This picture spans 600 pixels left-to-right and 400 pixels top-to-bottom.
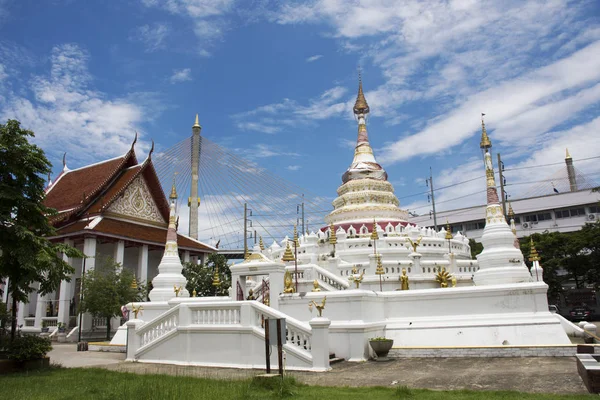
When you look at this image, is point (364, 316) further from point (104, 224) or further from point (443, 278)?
point (104, 224)

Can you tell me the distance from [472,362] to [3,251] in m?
11.9

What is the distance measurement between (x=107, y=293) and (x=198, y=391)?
20126 millimetres

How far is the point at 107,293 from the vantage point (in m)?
26.1

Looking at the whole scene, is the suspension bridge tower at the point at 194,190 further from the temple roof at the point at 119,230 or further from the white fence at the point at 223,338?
the white fence at the point at 223,338

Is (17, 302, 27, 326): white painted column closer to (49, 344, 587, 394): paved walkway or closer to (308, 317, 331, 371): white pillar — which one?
(49, 344, 587, 394): paved walkway

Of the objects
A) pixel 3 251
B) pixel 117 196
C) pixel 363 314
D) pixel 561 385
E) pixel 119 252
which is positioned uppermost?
pixel 117 196

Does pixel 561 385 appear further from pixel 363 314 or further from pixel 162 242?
pixel 162 242

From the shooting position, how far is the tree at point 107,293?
2573cm

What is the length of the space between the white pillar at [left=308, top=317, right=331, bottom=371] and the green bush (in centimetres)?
684

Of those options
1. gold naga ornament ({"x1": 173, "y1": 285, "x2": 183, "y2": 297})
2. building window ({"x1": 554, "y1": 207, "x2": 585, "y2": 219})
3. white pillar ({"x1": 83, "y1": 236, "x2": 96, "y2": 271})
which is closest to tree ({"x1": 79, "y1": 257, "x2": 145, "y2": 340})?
gold naga ornament ({"x1": 173, "y1": 285, "x2": 183, "y2": 297})

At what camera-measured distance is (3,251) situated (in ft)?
41.0

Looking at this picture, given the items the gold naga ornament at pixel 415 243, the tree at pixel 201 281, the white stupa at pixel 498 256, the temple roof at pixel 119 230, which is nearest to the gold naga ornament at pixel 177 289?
the tree at pixel 201 281

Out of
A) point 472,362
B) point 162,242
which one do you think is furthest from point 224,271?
point 472,362

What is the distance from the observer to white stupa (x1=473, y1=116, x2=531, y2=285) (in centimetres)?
1642
